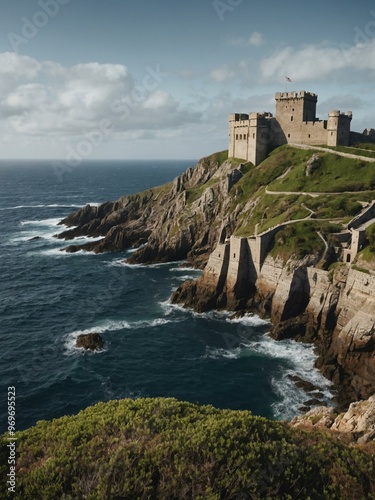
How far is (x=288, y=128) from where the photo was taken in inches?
4412

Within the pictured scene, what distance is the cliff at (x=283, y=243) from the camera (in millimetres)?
55812

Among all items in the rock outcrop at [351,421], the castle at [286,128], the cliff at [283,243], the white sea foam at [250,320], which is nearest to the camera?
the rock outcrop at [351,421]

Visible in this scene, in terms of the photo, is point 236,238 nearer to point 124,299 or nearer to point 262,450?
point 124,299

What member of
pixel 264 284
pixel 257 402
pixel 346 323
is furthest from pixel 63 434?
pixel 264 284

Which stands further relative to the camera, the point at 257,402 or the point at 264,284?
the point at 264,284

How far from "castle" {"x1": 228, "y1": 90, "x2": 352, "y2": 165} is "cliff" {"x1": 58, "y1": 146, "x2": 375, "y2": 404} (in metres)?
5.39

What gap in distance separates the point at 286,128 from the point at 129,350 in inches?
3138

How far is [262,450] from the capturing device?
23312 mm

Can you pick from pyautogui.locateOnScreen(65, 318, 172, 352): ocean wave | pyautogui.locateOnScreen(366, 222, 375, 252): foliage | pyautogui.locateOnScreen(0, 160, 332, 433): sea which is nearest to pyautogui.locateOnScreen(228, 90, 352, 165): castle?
pyautogui.locateOnScreen(0, 160, 332, 433): sea

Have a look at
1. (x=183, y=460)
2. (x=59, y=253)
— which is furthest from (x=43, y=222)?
(x=183, y=460)

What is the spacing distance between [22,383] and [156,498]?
115 ft

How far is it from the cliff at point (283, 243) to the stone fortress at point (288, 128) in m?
5.40

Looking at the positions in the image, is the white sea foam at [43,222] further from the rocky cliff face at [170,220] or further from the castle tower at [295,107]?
the castle tower at [295,107]

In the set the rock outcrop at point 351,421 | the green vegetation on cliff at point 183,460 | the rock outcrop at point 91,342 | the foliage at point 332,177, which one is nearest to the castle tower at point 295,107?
the foliage at point 332,177
